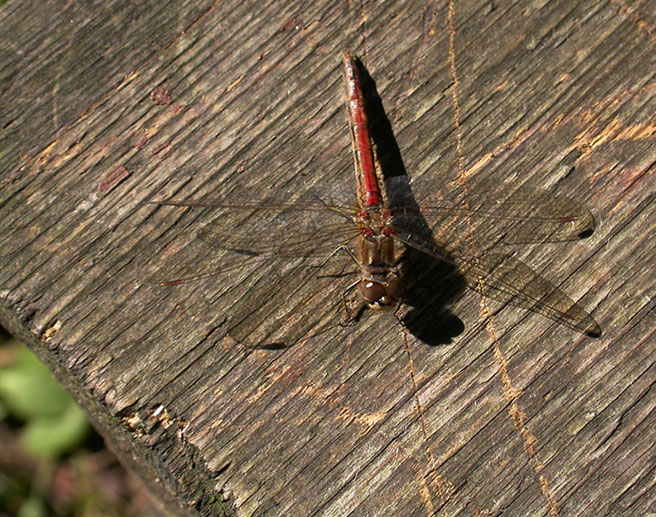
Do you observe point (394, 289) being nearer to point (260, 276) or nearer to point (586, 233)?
point (260, 276)

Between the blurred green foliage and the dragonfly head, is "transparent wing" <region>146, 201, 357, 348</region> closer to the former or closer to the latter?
the dragonfly head

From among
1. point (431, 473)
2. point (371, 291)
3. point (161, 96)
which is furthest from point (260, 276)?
point (431, 473)

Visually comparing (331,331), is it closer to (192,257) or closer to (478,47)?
(192,257)

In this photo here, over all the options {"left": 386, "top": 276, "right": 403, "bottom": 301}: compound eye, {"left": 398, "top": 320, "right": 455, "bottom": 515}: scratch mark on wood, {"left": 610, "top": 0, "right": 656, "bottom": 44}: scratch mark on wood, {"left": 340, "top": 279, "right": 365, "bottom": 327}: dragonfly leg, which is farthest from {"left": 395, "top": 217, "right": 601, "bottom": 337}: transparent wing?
{"left": 610, "top": 0, "right": 656, "bottom": 44}: scratch mark on wood

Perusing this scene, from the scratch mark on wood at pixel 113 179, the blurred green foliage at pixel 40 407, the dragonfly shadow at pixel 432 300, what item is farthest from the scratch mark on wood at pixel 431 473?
the blurred green foliage at pixel 40 407

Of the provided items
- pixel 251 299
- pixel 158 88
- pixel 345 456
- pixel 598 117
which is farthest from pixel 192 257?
pixel 598 117

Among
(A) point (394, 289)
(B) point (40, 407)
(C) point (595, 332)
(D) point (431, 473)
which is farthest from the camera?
(B) point (40, 407)

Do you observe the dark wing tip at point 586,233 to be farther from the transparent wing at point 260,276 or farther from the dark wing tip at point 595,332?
the transparent wing at point 260,276
